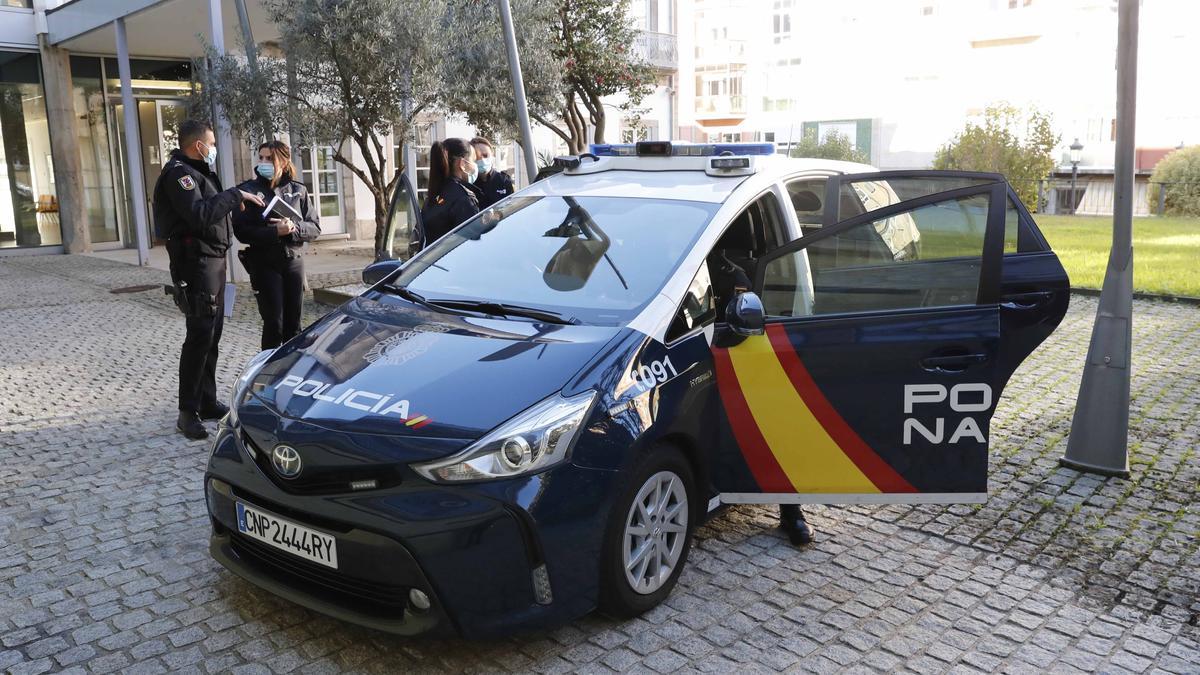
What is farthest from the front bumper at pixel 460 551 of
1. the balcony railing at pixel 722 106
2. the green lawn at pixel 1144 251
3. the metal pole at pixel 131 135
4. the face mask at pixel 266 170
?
the balcony railing at pixel 722 106

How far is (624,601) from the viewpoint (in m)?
3.44

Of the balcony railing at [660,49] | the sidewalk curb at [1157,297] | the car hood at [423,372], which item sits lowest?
the sidewalk curb at [1157,297]

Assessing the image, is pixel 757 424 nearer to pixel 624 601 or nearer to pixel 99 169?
pixel 624 601

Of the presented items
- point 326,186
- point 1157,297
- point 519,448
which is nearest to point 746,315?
point 519,448

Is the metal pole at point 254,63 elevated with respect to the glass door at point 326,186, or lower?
elevated

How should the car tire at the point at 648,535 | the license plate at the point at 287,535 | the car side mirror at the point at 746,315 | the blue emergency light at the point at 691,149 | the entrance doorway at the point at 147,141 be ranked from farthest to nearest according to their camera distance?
the entrance doorway at the point at 147,141
the blue emergency light at the point at 691,149
the car side mirror at the point at 746,315
the car tire at the point at 648,535
the license plate at the point at 287,535

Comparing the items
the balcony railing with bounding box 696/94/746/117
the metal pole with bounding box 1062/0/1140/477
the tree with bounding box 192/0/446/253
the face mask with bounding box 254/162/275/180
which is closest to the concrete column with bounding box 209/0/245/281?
the tree with bounding box 192/0/446/253

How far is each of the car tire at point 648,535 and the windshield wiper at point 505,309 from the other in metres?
0.66

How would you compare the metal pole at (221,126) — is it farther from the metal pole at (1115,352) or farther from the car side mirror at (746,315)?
the metal pole at (1115,352)

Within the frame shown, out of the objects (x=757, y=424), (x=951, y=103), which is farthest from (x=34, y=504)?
(x=951, y=103)

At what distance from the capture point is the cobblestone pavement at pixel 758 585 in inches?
134

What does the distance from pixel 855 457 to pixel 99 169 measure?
17910 mm

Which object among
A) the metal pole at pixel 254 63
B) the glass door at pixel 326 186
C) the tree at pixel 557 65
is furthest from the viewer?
the glass door at pixel 326 186

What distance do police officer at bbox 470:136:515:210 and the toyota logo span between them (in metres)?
4.60
